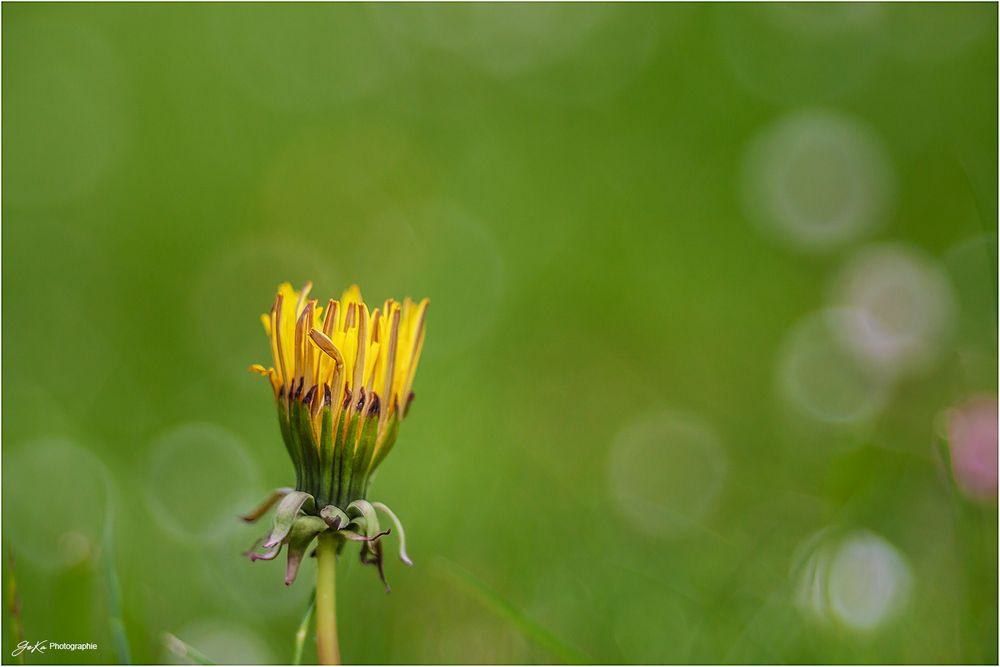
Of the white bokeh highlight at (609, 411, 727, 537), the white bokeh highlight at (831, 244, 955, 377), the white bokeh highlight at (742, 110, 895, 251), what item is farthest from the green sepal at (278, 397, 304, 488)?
the white bokeh highlight at (742, 110, 895, 251)

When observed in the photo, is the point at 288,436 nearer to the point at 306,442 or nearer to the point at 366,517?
the point at 306,442

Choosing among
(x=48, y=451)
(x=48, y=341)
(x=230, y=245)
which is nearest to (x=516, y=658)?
(x=48, y=451)

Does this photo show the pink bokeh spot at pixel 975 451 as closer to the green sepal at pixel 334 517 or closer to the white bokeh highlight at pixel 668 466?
the white bokeh highlight at pixel 668 466

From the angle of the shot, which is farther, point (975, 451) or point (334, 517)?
point (975, 451)

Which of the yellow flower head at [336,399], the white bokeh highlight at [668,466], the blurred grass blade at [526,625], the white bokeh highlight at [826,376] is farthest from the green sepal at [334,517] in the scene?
the white bokeh highlight at [826,376]

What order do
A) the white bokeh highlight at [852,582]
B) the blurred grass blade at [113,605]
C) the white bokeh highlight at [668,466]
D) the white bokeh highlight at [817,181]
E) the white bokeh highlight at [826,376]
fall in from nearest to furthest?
the blurred grass blade at [113,605] < the white bokeh highlight at [852,582] < the white bokeh highlight at [668,466] < the white bokeh highlight at [826,376] < the white bokeh highlight at [817,181]

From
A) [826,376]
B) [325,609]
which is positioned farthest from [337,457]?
[826,376]
